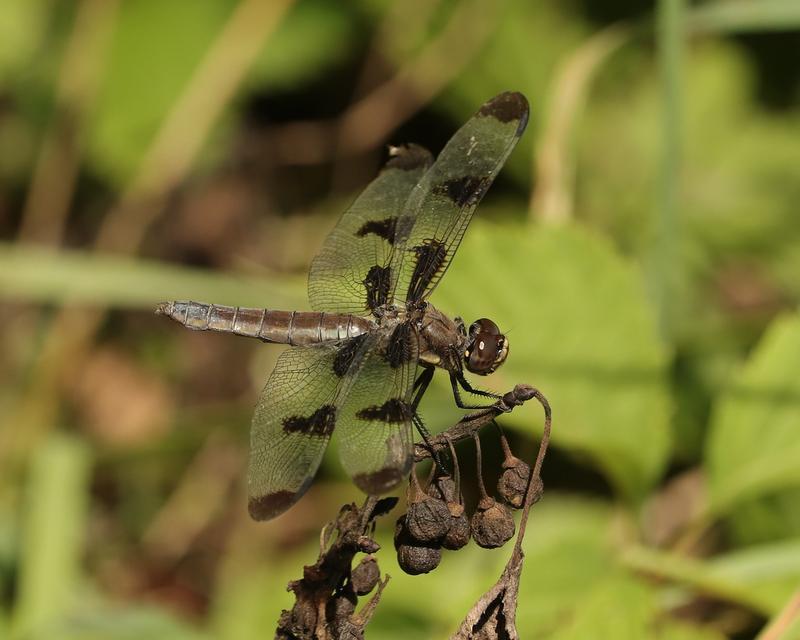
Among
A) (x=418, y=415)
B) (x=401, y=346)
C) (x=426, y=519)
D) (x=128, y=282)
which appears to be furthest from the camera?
(x=128, y=282)

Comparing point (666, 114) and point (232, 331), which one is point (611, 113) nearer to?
point (666, 114)

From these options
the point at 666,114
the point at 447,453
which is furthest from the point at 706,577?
the point at 666,114

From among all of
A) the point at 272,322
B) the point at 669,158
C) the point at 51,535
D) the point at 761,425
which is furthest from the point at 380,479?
the point at 51,535

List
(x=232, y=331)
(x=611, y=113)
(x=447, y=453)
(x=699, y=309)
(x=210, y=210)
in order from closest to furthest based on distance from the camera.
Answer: (x=447, y=453)
(x=232, y=331)
(x=699, y=309)
(x=611, y=113)
(x=210, y=210)

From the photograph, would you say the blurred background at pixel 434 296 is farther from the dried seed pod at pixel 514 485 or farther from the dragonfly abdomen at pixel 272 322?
the dried seed pod at pixel 514 485

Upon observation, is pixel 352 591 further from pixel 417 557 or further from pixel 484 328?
pixel 484 328

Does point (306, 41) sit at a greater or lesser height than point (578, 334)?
greater
